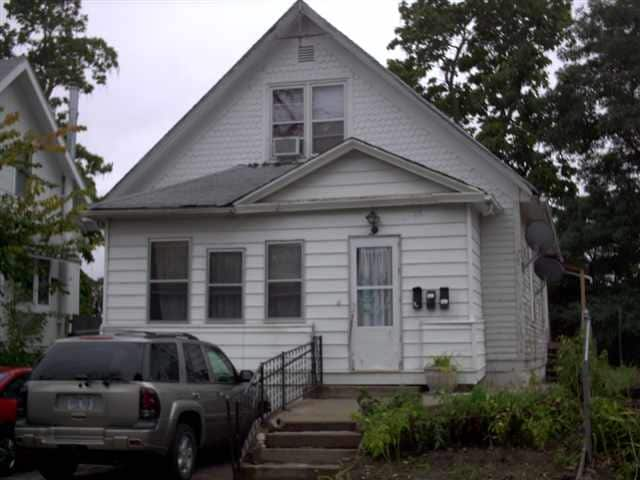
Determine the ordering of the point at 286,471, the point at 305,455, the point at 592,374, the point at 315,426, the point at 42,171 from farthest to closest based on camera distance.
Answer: the point at 42,171
the point at 315,426
the point at 305,455
the point at 286,471
the point at 592,374

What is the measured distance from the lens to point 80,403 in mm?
8977

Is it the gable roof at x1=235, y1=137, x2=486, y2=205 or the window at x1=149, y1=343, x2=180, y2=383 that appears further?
the gable roof at x1=235, y1=137, x2=486, y2=205

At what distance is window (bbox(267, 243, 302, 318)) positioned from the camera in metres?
14.7

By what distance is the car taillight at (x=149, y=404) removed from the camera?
29.1 ft

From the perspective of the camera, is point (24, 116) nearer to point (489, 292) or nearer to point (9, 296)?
point (9, 296)

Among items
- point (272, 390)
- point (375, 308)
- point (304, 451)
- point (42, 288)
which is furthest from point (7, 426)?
point (42, 288)

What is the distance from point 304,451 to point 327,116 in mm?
9488

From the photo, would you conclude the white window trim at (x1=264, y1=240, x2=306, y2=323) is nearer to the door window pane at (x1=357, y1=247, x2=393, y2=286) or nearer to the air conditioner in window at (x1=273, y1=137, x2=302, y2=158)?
the door window pane at (x1=357, y1=247, x2=393, y2=286)

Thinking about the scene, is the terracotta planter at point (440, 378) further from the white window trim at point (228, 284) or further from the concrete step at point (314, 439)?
the white window trim at point (228, 284)

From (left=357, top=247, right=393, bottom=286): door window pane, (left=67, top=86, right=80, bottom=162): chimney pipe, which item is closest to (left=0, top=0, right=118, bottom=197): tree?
(left=67, top=86, right=80, bottom=162): chimney pipe

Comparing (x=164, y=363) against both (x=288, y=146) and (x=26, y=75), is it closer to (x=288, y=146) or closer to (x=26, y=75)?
(x=288, y=146)

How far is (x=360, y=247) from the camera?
14.4 meters

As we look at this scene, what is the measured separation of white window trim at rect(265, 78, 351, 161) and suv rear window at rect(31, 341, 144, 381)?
9075mm

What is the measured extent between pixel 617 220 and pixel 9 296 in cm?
1972
